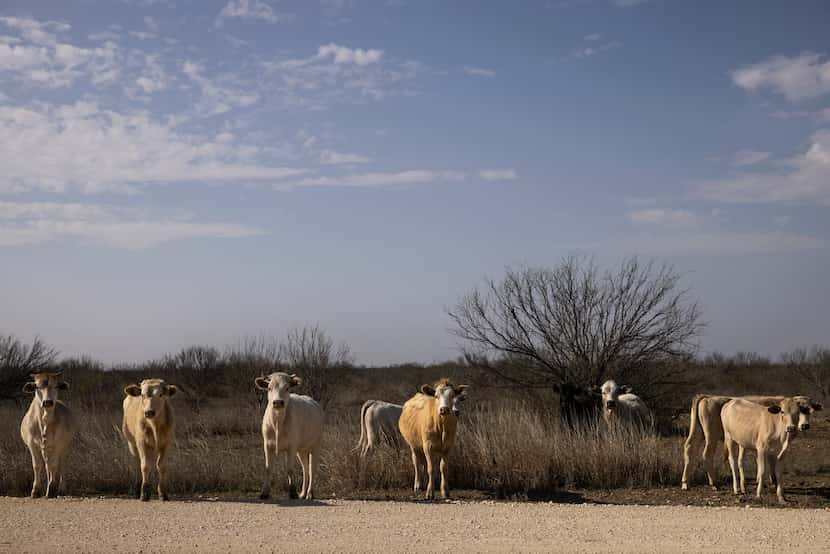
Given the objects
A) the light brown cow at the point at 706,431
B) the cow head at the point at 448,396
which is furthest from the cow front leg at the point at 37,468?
the light brown cow at the point at 706,431

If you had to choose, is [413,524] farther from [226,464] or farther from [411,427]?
[226,464]

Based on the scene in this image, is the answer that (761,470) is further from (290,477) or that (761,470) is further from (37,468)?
(37,468)

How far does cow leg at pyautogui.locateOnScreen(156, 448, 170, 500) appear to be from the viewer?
1369 centimetres

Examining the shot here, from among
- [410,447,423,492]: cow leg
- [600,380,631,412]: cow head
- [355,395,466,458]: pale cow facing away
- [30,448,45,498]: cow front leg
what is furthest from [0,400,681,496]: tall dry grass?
[600,380,631,412]: cow head

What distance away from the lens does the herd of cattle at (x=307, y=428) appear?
549 inches

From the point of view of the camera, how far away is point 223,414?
2848cm

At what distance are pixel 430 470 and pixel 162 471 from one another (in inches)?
176

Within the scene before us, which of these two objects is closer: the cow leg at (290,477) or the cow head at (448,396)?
the cow leg at (290,477)

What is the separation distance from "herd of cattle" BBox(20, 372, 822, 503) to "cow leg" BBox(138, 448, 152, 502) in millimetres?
16

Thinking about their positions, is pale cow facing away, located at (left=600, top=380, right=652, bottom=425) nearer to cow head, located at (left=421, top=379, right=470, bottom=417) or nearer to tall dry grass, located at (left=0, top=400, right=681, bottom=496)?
tall dry grass, located at (left=0, top=400, right=681, bottom=496)

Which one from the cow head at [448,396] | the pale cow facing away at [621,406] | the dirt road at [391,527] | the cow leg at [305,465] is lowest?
the dirt road at [391,527]

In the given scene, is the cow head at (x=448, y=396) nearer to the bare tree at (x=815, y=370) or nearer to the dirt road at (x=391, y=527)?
the dirt road at (x=391, y=527)

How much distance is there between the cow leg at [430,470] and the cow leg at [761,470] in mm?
5500

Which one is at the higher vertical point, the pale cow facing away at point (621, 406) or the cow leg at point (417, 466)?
the pale cow facing away at point (621, 406)
